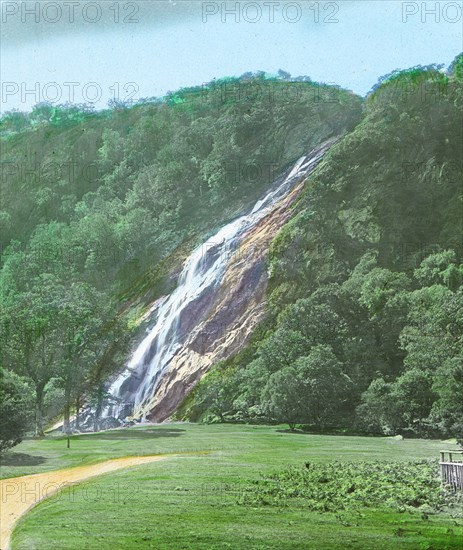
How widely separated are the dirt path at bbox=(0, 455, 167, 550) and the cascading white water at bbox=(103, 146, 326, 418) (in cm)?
48

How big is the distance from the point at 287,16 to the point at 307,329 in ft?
8.92

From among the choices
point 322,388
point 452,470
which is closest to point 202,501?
point 322,388

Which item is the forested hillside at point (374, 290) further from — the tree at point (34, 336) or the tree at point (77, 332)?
the tree at point (34, 336)

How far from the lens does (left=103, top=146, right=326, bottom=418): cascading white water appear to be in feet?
28.8

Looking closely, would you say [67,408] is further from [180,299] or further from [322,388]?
[322,388]

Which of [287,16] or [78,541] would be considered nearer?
[78,541]

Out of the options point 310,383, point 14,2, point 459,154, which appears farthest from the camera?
point 14,2

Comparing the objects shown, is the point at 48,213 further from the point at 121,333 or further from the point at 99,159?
the point at 121,333

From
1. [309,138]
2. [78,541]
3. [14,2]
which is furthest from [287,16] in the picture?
[78,541]

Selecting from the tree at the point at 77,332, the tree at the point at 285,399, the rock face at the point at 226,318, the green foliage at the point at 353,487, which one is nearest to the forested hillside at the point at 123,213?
the tree at the point at 77,332

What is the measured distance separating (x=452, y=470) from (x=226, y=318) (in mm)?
2172

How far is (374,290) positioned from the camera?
28.3 ft

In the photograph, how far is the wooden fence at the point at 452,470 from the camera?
26.0 feet

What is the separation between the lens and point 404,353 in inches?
331
